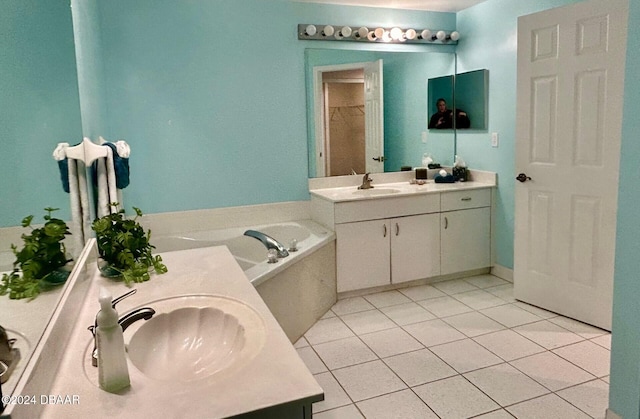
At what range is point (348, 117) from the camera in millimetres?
4039

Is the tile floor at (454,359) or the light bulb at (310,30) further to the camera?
the light bulb at (310,30)

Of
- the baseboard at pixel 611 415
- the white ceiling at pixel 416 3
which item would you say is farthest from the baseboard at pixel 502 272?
the white ceiling at pixel 416 3

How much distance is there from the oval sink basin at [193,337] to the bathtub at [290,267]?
111cm

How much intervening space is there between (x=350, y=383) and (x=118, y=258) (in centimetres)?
137

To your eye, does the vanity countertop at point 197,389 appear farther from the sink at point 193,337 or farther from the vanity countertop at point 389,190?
the vanity countertop at point 389,190

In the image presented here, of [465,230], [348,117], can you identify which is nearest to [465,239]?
[465,230]

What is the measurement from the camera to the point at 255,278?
2.63 m

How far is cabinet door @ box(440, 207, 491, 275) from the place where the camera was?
396 centimetres

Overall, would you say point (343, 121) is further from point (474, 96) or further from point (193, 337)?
point (193, 337)

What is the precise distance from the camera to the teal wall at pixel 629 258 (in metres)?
1.85

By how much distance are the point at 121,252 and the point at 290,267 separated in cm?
138

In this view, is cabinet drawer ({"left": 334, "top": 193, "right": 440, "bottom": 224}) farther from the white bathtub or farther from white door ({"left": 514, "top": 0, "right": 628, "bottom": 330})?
white door ({"left": 514, "top": 0, "right": 628, "bottom": 330})

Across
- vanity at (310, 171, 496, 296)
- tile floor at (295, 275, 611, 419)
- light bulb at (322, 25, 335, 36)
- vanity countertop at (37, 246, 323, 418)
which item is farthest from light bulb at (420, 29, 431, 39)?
vanity countertop at (37, 246, 323, 418)

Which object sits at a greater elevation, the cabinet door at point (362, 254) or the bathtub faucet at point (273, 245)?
the bathtub faucet at point (273, 245)
